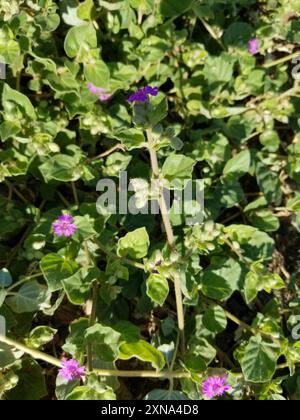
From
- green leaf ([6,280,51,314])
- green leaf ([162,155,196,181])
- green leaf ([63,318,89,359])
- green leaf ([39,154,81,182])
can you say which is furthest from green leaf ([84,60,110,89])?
green leaf ([63,318,89,359])

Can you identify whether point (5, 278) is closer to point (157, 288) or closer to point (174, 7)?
point (157, 288)

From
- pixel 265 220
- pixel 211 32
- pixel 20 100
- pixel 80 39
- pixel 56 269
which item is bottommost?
pixel 56 269

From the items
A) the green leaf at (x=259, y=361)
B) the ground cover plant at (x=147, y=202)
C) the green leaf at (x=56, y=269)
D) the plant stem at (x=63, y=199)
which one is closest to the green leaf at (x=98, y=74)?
the ground cover plant at (x=147, y=202)

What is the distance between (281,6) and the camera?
2.37m

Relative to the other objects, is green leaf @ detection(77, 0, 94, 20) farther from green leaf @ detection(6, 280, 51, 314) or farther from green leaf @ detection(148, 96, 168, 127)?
green leaf @ detection(6, 280, 51, 314)

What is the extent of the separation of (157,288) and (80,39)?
3.51ft

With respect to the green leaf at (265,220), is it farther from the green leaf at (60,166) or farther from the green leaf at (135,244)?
the green leaf at (60,166)

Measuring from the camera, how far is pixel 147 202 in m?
2.11

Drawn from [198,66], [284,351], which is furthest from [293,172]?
[284,351]

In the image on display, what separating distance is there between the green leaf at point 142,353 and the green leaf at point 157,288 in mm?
195

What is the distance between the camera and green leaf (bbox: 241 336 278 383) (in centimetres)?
178

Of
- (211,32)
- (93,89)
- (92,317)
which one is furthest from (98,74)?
(92,317)

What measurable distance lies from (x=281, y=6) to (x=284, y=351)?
4.97ft

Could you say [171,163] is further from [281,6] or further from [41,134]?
[281,6]
